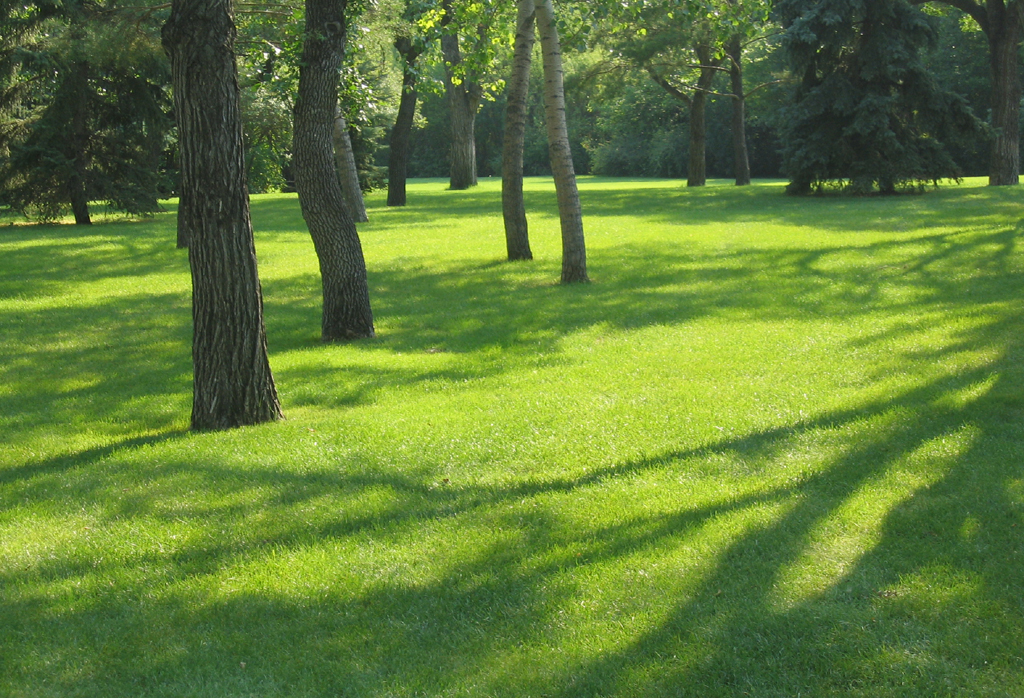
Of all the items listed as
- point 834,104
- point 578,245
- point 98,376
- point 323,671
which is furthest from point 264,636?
point 834,104

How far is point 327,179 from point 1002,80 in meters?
23.0

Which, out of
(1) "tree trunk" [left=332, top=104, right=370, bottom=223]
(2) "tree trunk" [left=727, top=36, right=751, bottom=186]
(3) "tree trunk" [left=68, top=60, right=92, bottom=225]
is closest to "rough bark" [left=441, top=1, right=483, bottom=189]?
(2) "tree trunk" [left=727, top=36, right=751, bottom=186]

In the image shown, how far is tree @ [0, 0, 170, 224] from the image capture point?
933 inches

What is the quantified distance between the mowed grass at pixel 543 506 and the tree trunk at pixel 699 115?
2569 cm

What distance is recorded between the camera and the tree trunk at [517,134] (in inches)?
581

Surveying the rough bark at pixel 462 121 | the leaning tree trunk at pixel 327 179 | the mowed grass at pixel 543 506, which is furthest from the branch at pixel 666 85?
the leaning tree trunk at pixel 327 179

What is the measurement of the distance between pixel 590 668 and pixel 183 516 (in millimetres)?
2857

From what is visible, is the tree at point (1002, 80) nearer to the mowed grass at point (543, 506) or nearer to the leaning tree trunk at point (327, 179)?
the mowed grass at point (543, 506)

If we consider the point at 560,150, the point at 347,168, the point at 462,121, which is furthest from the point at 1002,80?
the point at 462,121

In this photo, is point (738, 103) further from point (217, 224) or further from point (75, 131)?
point (217, 224)

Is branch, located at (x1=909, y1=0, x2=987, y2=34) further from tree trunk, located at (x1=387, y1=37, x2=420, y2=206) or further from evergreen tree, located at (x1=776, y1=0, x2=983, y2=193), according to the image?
tree trunk, located at (x1=387, y1=37, x2=420, y2=206)

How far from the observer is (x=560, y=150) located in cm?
1377

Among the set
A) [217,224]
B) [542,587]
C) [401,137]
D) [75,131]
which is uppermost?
[75,131]

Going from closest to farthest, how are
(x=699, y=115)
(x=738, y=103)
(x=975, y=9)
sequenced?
(x=975, y=9) < (x=738, y=103) < (x=699, y=115)
